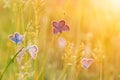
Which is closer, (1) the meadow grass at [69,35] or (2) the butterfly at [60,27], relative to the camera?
(2) the butterfly at [60,27]

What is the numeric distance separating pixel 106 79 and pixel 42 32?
1.92ft

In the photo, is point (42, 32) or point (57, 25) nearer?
point (57, 25)

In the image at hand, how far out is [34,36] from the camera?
1959mm

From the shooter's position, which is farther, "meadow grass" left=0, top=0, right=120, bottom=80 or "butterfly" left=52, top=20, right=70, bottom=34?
"meadow grass" left=0, top=0, right=120, bottom=80

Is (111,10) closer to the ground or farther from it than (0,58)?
farther from it

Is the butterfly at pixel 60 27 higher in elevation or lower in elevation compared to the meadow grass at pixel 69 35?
higher

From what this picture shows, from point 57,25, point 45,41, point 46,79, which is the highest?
point 57,25

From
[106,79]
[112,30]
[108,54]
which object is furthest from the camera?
[112,30]

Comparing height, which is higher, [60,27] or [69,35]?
[60,27]

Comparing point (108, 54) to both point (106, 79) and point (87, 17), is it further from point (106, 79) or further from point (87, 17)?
point (87, 17)

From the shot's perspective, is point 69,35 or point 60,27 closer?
point 60,27

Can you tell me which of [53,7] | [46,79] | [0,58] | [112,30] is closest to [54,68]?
[46,79]

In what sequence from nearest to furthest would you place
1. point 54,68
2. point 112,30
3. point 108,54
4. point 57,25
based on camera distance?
point 57,25 → point 54,68 → point 108,54 → point 112,30

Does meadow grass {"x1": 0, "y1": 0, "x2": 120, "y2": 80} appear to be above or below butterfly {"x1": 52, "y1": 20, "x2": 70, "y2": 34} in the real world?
below
